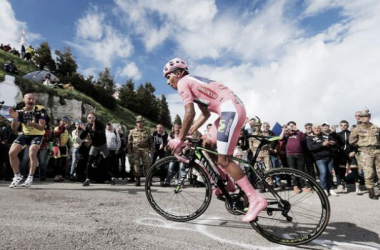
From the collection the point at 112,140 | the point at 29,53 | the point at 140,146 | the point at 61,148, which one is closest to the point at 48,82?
the point at 29,53

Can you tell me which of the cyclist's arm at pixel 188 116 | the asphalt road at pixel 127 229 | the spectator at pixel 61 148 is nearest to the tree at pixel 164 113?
the spectator at pixel 61 148

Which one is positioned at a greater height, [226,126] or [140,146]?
[140,146]

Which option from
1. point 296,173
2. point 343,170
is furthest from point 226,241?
point 343,170

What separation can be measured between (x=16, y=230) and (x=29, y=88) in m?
29.9

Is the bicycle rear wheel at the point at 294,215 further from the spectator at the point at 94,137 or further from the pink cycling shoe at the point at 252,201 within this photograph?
the spectator at the point at 94,137

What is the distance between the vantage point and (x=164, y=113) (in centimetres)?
6806

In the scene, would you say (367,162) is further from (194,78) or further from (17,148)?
(17,148)

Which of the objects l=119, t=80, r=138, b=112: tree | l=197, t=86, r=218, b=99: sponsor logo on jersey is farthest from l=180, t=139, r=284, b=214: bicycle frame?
l=119, t=80, r=138, b=112: tree

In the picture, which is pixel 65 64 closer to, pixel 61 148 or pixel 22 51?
pixel 22 51

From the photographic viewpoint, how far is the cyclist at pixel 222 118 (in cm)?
330

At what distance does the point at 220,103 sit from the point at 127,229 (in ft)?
6.94

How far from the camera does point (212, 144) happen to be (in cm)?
376

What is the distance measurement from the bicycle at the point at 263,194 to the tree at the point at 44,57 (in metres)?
48.5

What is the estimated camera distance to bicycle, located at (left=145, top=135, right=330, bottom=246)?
3.26m
